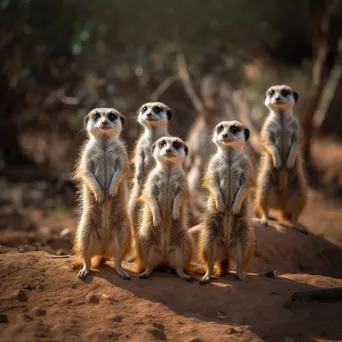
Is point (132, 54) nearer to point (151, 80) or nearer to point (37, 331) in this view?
point (151, 80)

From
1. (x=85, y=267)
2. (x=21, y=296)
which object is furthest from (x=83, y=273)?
(x=21, y=296)

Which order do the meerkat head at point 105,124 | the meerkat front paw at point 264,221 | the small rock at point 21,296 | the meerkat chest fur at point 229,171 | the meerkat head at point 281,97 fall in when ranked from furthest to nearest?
the meerkat front paw at point 264,221, the meerkat head at point 281,97, the meerkat chest fur at point 229,171, the meerkat head at point 105,124, the small rock at point 21,296

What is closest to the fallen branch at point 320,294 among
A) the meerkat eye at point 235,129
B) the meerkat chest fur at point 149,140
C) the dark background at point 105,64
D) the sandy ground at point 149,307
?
the sandy ground at point 149,307

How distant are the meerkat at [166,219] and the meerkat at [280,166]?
4.34ft

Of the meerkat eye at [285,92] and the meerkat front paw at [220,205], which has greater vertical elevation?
the meerkat eye at [285,92]

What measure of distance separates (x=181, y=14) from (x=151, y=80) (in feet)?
4.92

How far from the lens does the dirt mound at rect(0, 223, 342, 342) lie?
3340 mm

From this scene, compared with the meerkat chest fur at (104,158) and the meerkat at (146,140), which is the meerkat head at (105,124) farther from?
the meerkat at (146,140)

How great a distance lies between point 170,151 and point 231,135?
17.4 inches

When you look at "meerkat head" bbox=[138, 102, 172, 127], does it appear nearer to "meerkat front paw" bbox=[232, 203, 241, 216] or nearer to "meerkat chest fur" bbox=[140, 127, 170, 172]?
"meerkat chest fur" bbox=[140, 127, 170, 172]

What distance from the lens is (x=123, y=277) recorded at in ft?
13.1

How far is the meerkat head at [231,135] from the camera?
166 inches

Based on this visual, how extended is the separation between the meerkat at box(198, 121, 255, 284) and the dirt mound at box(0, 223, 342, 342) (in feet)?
0.55

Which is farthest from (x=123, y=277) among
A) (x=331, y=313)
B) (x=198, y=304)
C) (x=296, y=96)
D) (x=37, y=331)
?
(x=296, y=96)
